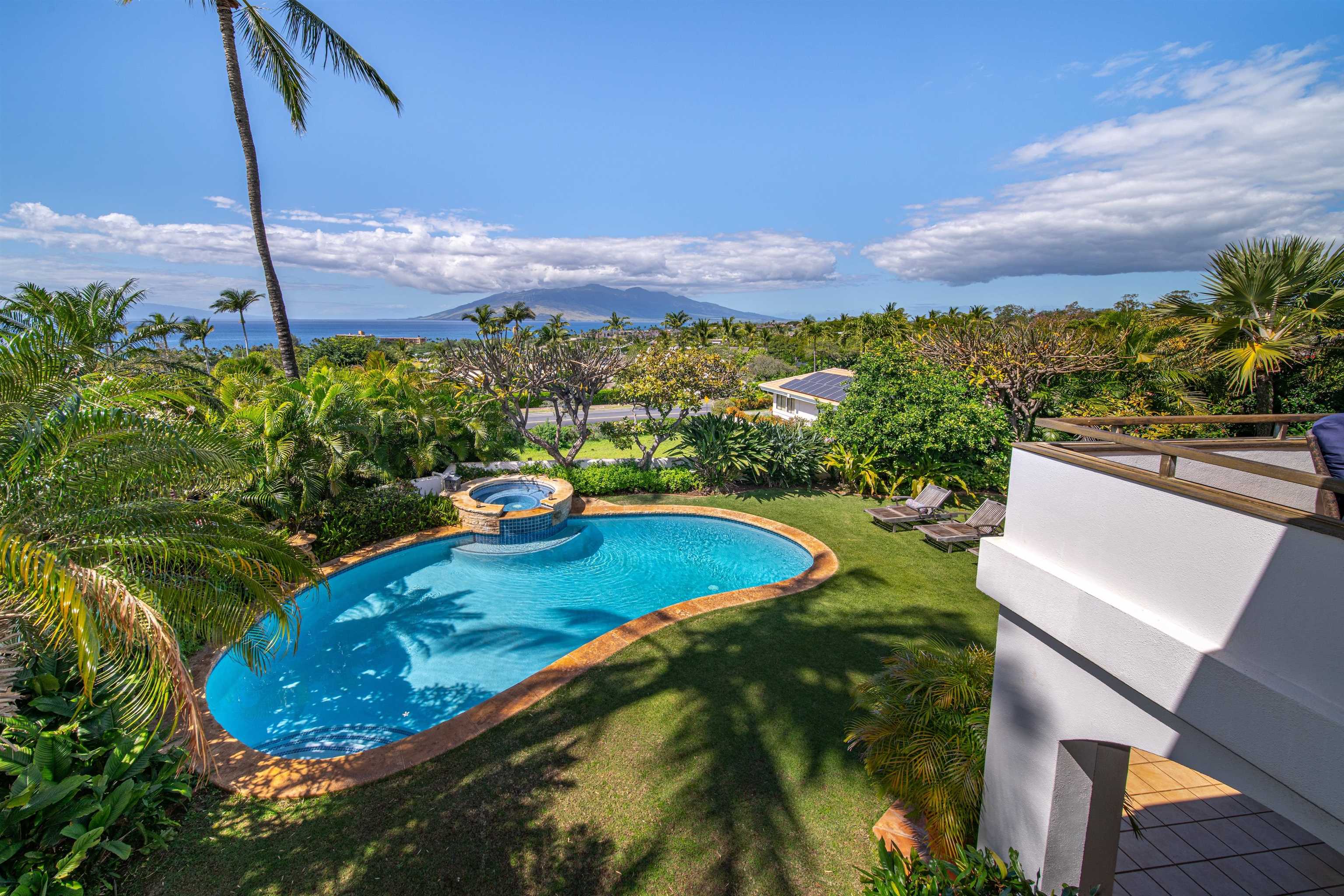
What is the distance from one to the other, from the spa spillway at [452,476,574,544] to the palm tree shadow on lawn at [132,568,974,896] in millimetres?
6256

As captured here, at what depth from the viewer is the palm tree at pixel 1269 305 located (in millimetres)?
8180

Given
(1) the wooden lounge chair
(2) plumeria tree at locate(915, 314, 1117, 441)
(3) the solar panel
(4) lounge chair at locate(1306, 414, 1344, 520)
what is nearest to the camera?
(4) lounge chair at locate(1306, 414, 1344, 520)

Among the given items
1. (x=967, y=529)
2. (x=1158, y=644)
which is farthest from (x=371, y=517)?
(x=1158, y=644)

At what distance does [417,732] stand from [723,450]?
1038 cm

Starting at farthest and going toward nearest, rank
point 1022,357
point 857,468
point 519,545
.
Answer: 1. point 857,468
2. point 1022,357
3. point 519,545

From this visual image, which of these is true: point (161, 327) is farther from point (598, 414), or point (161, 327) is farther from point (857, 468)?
point (857, 468)

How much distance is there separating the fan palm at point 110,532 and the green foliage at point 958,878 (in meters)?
4.74

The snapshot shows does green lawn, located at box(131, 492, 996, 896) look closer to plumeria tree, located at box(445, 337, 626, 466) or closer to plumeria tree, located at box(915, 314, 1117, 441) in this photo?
plumeria tree, located at box(445, 337, 626, 466)

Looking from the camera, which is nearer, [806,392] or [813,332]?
[806,392]

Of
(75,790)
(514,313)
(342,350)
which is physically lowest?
(75,790)

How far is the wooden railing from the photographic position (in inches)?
86.5

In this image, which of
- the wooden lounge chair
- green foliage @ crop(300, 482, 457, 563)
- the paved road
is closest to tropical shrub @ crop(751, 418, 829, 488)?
the wooden lounge chair

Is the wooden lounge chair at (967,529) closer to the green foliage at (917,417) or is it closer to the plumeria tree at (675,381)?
the green foliage at (917,417)

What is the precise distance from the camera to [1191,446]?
3561 millimetres
